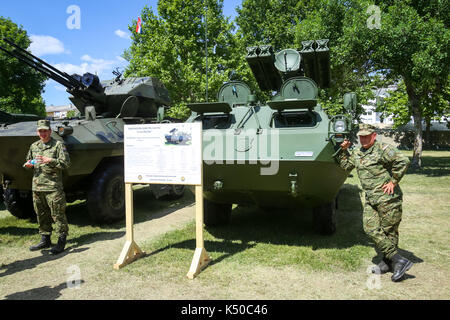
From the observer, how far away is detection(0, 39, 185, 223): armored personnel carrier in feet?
20.1

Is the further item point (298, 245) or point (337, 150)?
point (298, 245)

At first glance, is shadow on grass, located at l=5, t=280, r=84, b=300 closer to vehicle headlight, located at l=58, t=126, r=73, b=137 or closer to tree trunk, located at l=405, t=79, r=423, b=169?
vehicle headlight, located at l=58, t=126, r=73, b=137

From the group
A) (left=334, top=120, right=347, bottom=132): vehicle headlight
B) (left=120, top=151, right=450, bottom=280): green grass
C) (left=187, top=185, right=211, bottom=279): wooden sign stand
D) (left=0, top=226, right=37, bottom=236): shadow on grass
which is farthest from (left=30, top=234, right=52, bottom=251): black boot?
(left=334, top=120, right=347, bottom=132): vehicle headlight

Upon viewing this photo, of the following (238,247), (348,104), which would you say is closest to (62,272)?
(238,247)

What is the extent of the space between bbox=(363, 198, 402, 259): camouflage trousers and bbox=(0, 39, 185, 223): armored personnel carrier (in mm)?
3577

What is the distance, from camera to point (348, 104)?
16.3 ft

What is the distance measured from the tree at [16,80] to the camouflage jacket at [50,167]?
61.9 feet

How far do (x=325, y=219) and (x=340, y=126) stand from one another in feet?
5.30

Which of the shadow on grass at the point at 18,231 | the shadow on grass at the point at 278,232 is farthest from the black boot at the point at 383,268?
the shadow on grass at the point at 18,231

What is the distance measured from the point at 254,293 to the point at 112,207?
13.2ft

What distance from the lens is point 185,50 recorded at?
19.6 meters

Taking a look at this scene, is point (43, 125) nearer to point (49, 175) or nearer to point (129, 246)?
point (49, 175)

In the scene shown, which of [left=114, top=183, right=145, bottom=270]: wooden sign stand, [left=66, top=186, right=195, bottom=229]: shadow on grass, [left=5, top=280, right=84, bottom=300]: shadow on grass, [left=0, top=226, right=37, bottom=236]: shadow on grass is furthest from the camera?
[left=66, top=186, right=195, bottom=229]: shadow on grass
